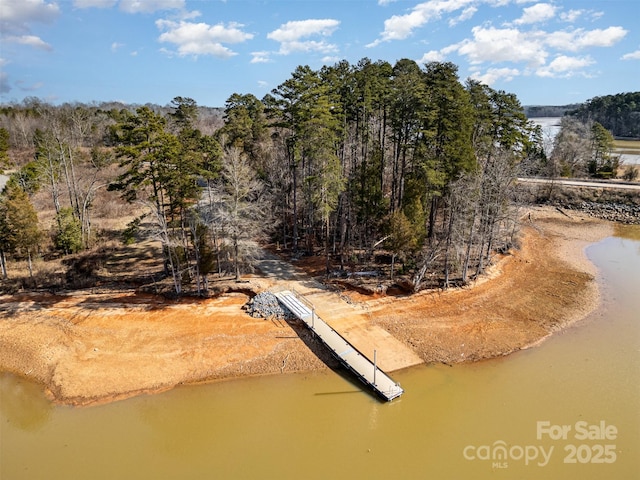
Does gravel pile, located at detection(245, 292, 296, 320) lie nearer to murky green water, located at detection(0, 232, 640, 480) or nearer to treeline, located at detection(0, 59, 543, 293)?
treeline, located at detection(0, 59, 543, 293)

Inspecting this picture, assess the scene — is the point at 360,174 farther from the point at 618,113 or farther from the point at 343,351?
the point at 618,113

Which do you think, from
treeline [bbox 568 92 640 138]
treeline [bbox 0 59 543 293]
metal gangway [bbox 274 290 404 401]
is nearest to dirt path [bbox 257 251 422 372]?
metal gangway [bbox 274 290 404 401]

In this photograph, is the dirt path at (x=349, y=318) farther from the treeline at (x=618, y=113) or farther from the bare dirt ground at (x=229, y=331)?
the treeline at (x=618, y=113)

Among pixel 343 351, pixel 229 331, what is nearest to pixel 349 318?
A: pixel 343 351

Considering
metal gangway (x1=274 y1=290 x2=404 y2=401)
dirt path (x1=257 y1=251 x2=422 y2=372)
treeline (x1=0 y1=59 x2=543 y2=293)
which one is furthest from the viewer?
treeline (x1=0 y1=59 x2=543 y2=293)

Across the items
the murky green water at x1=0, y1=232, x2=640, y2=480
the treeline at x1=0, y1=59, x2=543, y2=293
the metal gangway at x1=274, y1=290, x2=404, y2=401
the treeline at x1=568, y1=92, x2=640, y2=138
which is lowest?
the murky green water at x1=0, y1=232, x2=640, y2=480
